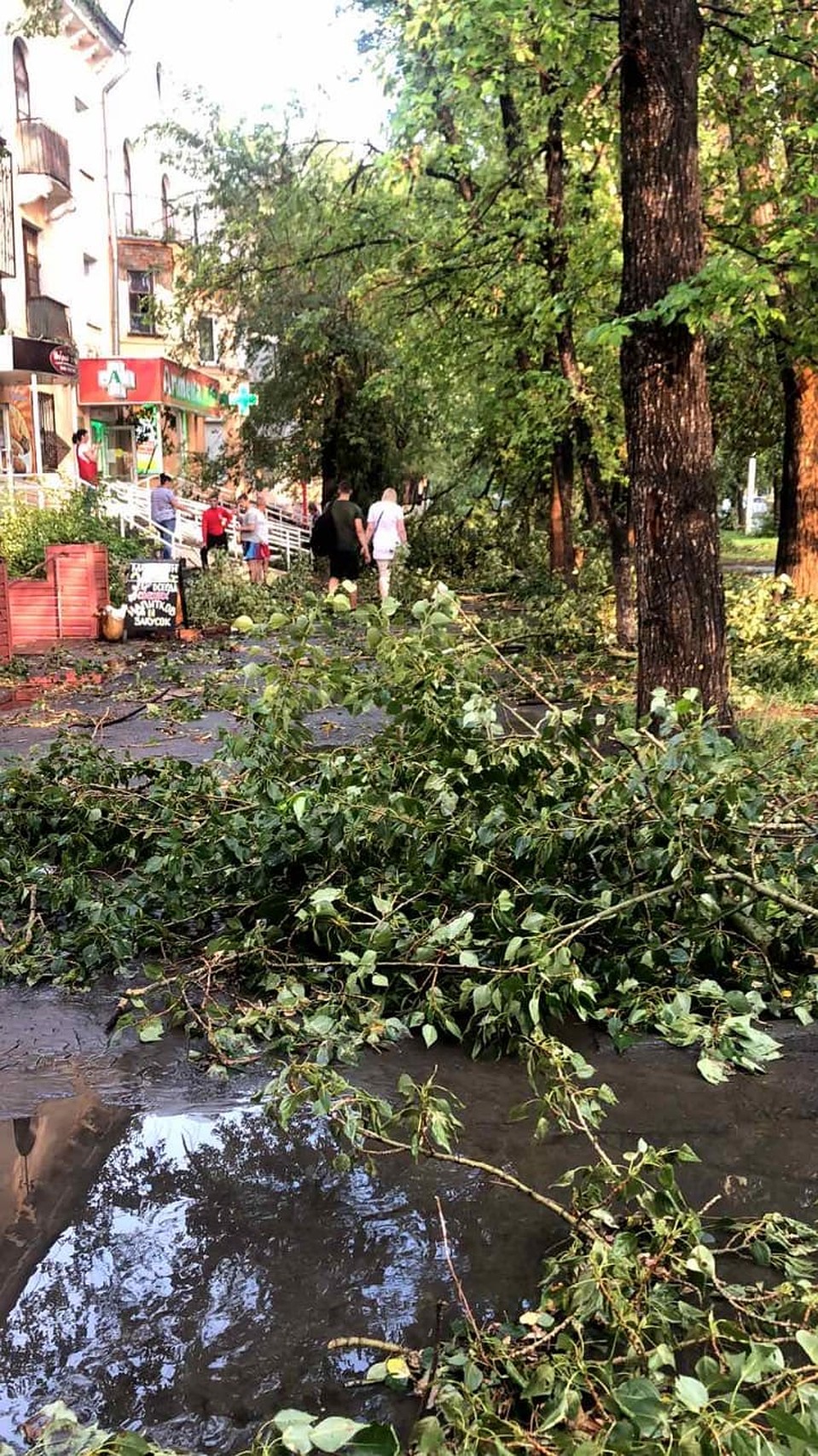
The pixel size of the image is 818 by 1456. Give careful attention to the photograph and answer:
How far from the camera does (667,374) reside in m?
6.47

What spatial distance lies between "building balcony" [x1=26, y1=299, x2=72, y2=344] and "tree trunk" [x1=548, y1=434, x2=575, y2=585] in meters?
15.6

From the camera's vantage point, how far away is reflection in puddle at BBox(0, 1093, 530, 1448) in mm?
2525

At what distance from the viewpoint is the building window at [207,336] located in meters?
26.4

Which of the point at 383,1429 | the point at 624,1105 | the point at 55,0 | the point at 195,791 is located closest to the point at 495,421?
the point at 55,0

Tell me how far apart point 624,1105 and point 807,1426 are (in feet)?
5.87

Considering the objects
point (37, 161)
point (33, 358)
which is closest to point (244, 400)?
point (33, 358)

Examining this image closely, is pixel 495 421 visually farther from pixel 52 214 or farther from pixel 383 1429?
pixel 52 214

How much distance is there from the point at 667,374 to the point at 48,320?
26846mm

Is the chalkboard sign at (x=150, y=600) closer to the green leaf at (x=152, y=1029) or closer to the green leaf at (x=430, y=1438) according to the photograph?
the green leaf at (x=152, y=1029)

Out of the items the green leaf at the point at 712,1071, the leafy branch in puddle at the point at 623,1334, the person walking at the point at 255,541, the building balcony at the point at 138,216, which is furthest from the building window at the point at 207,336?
the leafy branch in puddle at the point at 623,1334

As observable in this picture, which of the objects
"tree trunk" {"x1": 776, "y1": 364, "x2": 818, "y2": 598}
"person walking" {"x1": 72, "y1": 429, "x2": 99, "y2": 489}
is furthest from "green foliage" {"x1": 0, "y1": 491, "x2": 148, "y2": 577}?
"tree trunk" {"x1": 776, "y1": 364, "x2": 818, "y2": 598}

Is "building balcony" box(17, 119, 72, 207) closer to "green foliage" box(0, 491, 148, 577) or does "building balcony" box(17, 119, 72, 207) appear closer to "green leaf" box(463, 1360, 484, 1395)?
"green foliage" box(0, 491, 148, 577)

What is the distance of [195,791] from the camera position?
19.7 feet

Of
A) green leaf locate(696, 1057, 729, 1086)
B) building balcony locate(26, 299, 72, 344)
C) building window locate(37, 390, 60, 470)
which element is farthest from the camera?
building window locate(37, 390, 60, 470)
